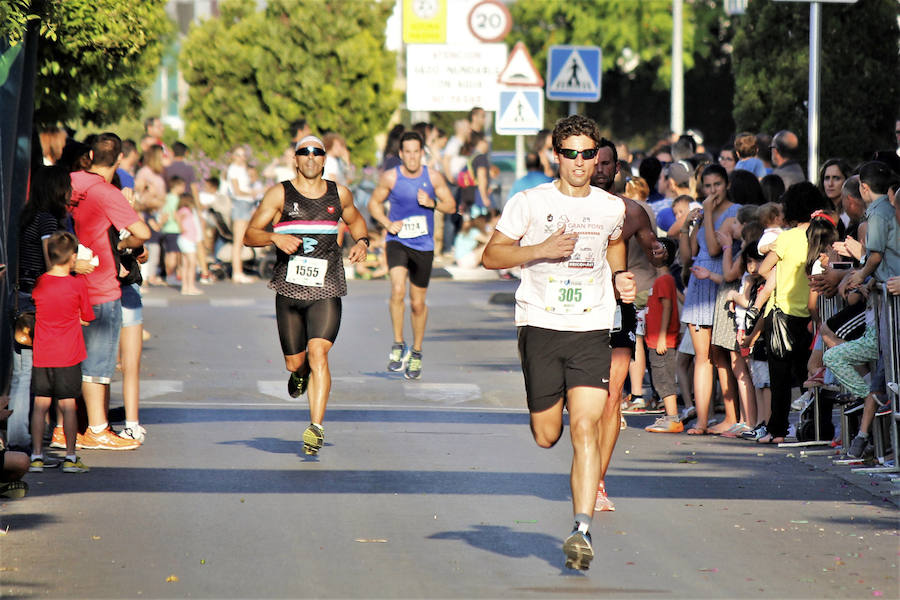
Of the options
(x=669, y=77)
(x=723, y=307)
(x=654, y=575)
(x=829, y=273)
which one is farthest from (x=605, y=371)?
Result: (x=669, y=77)

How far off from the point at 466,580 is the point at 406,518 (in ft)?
4.92

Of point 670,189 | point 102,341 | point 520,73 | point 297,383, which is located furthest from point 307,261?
point 520,73

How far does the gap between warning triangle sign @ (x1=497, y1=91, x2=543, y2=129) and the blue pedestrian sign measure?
599 millimetres

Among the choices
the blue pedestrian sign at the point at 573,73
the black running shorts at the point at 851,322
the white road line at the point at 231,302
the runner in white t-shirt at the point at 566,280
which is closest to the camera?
the runner in white t-shirt at the point at 566,280

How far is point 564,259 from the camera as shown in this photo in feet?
27.2

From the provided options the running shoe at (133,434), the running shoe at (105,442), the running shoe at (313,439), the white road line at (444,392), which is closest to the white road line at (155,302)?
the white road line at (444,392)

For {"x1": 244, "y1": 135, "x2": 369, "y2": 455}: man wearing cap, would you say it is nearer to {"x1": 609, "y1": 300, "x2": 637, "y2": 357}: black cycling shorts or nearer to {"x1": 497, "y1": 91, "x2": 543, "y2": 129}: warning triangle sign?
{"x1": 609, "y1": 300, "x2": 637, "y2": 357}: black cycling shorts

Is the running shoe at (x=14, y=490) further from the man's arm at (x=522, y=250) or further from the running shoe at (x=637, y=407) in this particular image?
the running shoe at (x=637, y=407)

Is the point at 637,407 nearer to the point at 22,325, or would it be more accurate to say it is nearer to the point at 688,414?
the point at 688,414

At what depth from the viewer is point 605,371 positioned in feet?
27.3

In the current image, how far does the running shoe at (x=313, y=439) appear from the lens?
11.1 metres

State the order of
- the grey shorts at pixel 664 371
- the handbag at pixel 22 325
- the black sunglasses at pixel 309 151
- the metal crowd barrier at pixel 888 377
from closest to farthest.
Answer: the metal crowd barrier at pixel 888 377
the handbag at pixel 22 325
the black sunglasses at pixel 309 151
the grey shorts at pixel 664 371

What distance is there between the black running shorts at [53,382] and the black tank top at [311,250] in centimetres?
165

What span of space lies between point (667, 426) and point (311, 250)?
3007 mm
